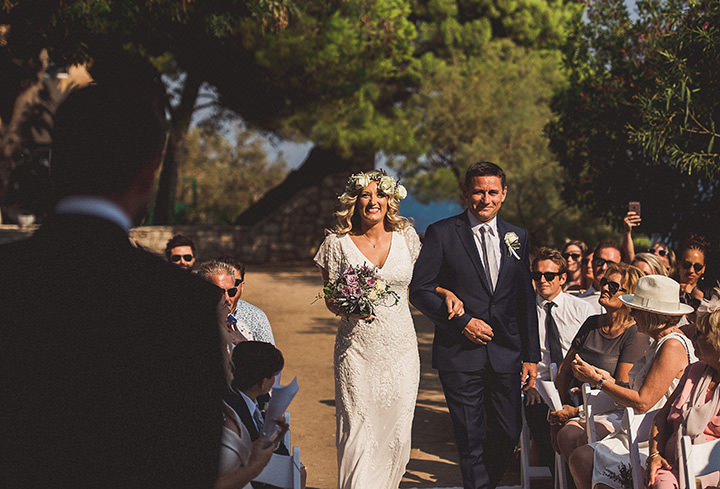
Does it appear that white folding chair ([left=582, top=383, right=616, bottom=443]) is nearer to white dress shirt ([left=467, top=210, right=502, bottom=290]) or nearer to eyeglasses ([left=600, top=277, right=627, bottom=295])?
eyeglasses ([left=600, top=277, right=627, bottom=295])

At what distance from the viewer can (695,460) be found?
11.7 feet

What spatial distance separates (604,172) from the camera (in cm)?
1408

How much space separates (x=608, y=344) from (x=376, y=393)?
1698 mm

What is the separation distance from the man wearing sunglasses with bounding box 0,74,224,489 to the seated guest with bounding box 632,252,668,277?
16.0 feet

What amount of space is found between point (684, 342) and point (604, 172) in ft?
35.0

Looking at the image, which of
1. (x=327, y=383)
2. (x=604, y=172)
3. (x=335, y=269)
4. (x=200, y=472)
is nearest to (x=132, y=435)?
(x=200, y=472)

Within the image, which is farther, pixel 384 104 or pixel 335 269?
pixel 384 104

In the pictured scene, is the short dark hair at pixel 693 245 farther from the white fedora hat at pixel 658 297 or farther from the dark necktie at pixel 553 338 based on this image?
the white fedora hat at pixel 658 297

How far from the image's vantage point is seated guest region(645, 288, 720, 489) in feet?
11.8

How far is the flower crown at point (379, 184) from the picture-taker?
525 cm

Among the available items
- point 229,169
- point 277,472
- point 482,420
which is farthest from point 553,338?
point 229,169

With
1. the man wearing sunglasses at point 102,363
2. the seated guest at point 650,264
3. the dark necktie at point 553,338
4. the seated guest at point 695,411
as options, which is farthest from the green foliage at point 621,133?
the man wearing sunglasses at point 102,363

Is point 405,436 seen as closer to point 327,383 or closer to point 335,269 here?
point 335,269

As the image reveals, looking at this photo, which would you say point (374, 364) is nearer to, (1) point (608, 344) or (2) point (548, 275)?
(1) point (608, 344)
